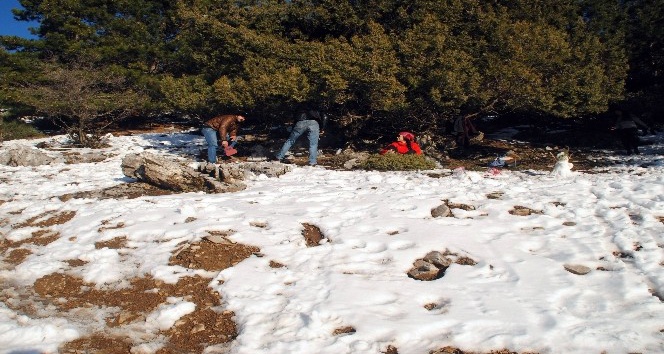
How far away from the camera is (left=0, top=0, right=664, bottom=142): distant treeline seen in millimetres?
10766

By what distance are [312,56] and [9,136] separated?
13341mm

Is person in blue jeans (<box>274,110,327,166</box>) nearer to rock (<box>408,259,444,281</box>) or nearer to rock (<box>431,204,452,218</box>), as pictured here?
rock (<box>431,204,452,218</box>)

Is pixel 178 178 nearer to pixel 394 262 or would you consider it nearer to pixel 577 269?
pixel 394 262

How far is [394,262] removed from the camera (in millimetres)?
4160

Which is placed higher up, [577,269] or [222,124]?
[222,124]

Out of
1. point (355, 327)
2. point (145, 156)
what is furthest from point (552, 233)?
point (145, 156)

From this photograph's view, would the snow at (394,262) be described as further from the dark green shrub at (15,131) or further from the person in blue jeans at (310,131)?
the dark green shrub at (15,131)

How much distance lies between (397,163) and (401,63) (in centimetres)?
345

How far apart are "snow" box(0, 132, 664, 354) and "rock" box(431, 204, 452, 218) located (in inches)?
3.8

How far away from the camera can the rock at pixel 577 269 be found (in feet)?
12.4

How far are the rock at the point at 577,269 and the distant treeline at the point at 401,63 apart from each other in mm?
7202

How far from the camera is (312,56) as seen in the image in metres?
11.3

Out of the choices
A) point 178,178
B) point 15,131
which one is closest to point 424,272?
point 178,178

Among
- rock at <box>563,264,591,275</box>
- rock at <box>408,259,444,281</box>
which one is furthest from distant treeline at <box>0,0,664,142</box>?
rock at <box>563,264,591,275</box>
